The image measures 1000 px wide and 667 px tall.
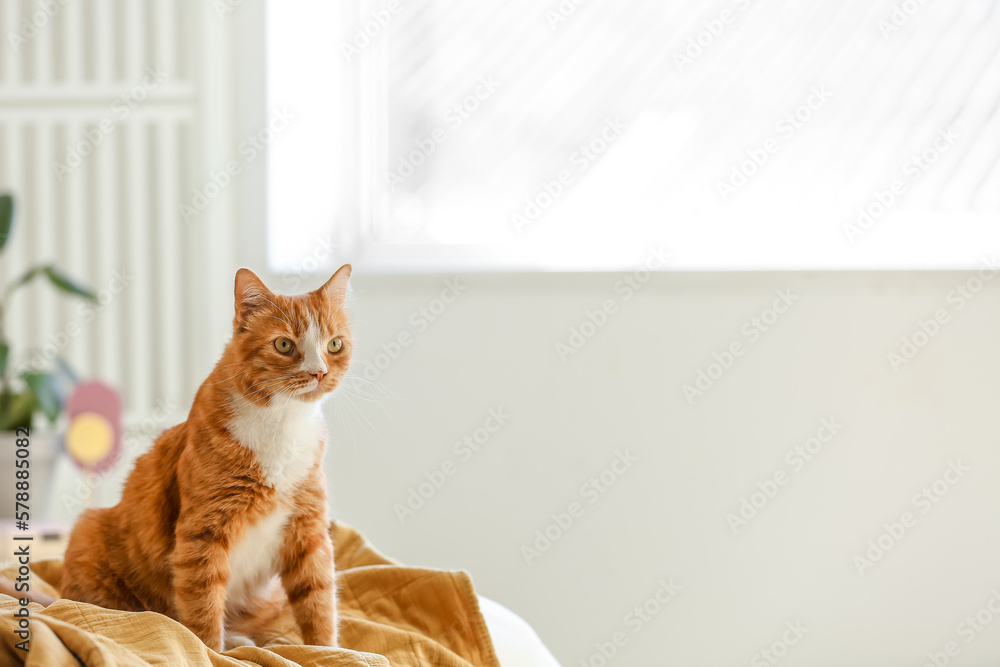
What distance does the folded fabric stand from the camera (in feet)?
2.14

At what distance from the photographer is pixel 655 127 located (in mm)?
2105

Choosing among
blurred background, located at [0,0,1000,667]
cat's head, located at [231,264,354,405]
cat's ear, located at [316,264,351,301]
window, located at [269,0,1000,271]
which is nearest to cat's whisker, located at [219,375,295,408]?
cat's head, located at [231,264,354,405]

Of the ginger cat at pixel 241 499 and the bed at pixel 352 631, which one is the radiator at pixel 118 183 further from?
the ginger cat at pixel 241 499

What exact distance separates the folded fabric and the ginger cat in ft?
0.19

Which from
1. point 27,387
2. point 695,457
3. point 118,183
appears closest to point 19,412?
point 27,387

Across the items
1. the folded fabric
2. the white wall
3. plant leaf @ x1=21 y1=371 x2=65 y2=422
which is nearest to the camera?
the folded fabric

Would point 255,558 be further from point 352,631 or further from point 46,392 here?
point 46,392

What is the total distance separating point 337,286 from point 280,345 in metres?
0.10

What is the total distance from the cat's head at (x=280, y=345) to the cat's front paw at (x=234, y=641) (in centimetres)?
27

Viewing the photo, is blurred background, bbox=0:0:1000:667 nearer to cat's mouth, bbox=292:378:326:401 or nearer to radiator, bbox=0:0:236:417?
radiator, bbox=0:0:236:417

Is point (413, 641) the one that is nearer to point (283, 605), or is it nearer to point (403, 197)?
point (283, 605)

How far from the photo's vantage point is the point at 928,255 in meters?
2.06

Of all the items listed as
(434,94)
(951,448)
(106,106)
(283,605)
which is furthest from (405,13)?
(951,448)

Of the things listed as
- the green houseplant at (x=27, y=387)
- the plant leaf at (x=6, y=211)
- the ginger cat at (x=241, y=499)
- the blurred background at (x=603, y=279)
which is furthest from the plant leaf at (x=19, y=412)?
the ginger cat at (x=241, y=499)
